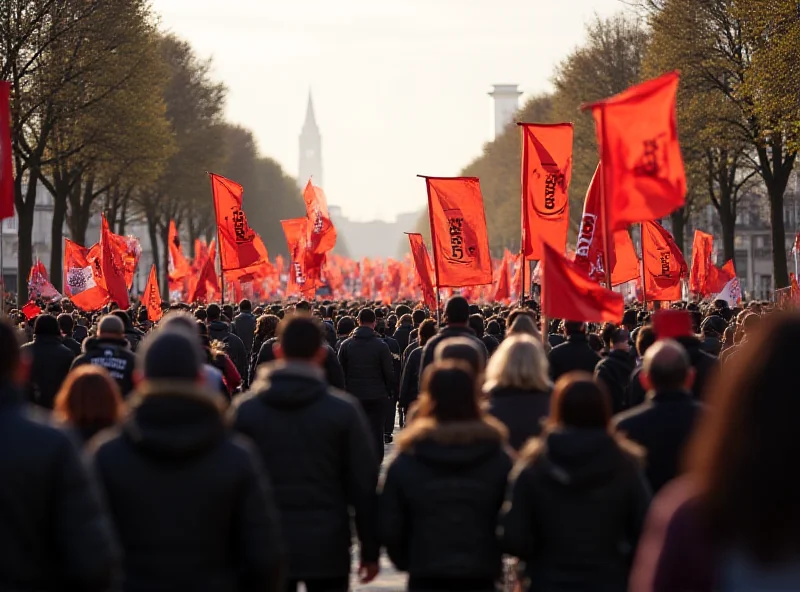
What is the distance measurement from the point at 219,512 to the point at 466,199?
15757 mm

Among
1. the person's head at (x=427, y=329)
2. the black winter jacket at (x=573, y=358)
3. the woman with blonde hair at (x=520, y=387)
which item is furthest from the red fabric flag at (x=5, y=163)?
the woman with blonde hair at (x=520, y=387)

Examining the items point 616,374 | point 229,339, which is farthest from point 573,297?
point 229,339

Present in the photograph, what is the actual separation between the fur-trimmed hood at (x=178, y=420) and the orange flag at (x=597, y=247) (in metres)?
6.78

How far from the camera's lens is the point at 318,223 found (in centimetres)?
3077

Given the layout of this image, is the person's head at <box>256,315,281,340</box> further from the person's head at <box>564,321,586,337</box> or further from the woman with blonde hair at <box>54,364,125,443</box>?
the woman with blonde hair at <box>54,364,125,443</box>

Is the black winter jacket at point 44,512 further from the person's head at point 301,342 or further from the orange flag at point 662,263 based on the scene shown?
the orange flag at point 662,263

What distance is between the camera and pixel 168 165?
60594 mm

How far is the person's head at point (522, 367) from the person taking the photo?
25.0ft

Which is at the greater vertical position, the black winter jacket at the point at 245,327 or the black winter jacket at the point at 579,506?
the black winter jacket at the point at 245,327

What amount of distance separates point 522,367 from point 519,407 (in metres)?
0.22

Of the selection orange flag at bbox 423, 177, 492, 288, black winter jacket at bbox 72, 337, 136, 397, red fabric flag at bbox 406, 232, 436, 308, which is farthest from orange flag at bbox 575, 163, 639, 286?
red fabric flag at bbox 406, 232, 436, 308

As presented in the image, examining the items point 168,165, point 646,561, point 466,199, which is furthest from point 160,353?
point 168,165

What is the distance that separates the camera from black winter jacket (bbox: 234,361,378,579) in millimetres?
6727

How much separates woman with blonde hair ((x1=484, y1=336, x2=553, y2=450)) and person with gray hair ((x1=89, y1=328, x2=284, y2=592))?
8.79 feet
